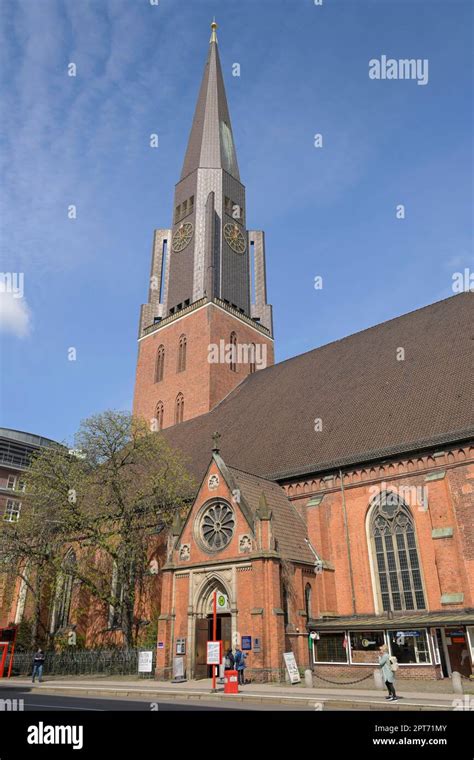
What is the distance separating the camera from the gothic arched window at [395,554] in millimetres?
21672

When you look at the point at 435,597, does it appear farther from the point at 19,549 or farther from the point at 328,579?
the point at 19,549

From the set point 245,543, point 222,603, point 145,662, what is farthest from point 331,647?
point 145,662

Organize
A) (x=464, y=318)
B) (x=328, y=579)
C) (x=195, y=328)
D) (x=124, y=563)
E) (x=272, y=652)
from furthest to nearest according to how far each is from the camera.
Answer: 1. (x=195, y=328)
2. (x=464, y=318)
3. (x=124, y=563)
4. (x=328, y=579)
5. (x=272, y=652)

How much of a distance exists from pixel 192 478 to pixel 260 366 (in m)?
19.4

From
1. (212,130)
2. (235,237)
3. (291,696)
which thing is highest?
(212,130)

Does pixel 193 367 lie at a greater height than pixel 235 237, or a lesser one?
lesser

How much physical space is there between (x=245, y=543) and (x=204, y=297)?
26.4m

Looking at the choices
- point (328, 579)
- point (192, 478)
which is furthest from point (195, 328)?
point (328, 579)

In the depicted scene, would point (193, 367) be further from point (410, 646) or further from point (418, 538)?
point (410, 646)

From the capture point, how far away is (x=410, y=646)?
19.2m

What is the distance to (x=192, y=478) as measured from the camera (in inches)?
1163

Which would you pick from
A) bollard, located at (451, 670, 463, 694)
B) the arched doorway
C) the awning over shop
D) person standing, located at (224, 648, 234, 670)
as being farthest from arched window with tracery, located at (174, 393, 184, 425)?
bollard, located at (451, 670, 463, 694)

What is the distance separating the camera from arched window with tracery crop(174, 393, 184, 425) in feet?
141

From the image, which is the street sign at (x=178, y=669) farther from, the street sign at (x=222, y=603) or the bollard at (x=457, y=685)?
the bollard at (x=457, y=685)
